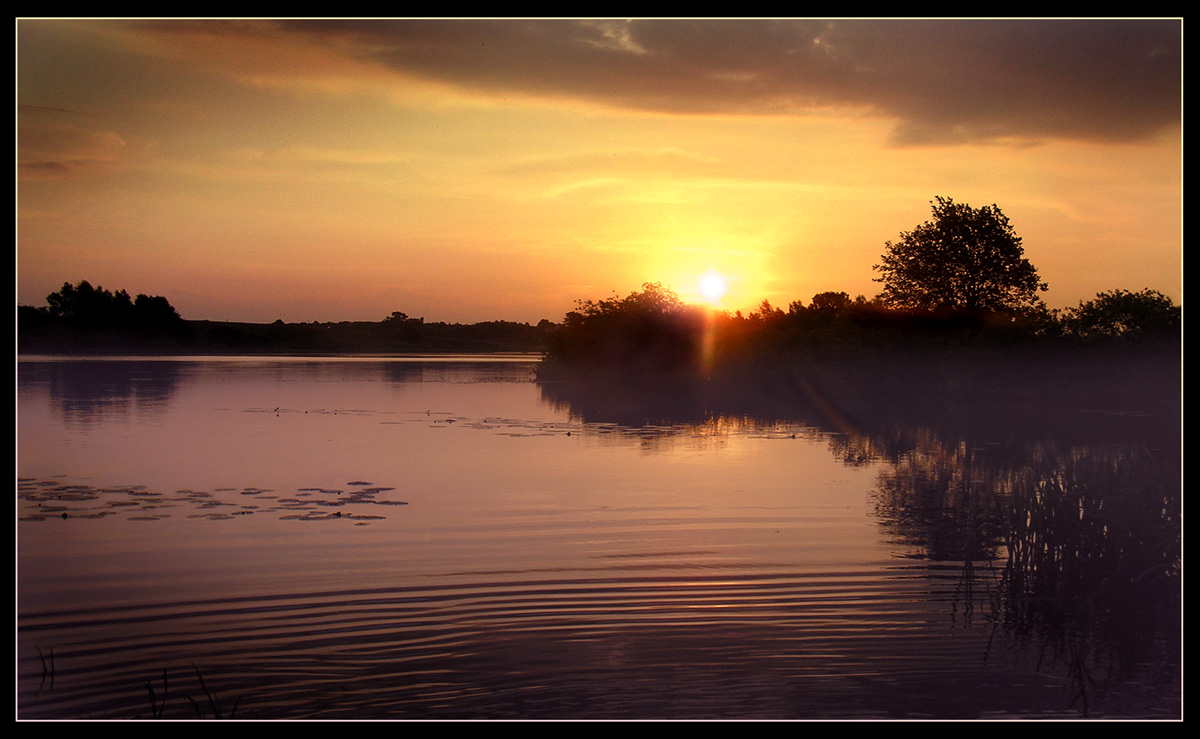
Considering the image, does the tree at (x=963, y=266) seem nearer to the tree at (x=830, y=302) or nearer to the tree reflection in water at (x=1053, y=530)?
the tree at (x=830, y=302)

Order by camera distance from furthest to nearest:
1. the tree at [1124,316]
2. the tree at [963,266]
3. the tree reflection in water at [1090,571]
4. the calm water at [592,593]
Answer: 1. the tree at [963,266]
2. the tree at [1124,316]
3. the tree reflection in water at [1090,571]
4. the calm water at [592,593]

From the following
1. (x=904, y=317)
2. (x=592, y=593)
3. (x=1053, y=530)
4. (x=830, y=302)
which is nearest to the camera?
(x=592, y=593)

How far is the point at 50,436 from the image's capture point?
28297 mm

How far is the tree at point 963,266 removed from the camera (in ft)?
200

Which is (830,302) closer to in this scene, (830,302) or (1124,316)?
(830,302)

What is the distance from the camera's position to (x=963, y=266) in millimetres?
61875

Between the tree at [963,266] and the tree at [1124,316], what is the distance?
9991 millimetres

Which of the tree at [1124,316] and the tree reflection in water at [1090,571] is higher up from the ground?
the tree at [1124,316]

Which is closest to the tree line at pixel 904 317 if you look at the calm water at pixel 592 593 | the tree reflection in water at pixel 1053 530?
the tree reflection in water at pixel 1053 530

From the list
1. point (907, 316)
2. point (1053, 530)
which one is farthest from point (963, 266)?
point (1053, 530)

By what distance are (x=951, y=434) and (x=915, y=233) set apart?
33371mm

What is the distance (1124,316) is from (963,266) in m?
14.8
